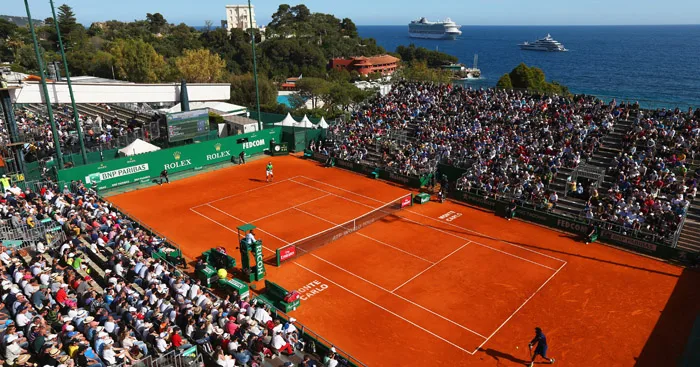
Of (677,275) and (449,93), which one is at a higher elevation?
(449,93)

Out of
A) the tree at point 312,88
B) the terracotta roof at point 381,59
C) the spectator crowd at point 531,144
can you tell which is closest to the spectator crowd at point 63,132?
the spectator crowd at point 531,144

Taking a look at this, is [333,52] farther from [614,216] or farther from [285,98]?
[614,216]

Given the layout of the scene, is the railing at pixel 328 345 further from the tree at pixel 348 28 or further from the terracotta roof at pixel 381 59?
the tree at pixel 348 28

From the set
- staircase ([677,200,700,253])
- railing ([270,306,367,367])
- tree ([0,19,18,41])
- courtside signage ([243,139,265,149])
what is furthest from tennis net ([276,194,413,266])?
tree ([0,19,18,41])

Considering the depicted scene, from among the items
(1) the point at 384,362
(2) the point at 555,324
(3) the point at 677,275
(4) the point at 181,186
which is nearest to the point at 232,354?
(1) the point at 384,362

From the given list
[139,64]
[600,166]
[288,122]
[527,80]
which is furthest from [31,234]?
[527,80]

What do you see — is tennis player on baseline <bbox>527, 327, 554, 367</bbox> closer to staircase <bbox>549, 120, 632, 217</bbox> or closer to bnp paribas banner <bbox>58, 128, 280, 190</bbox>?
staircase <bbox>549, 120, 632, 217</bbox>
